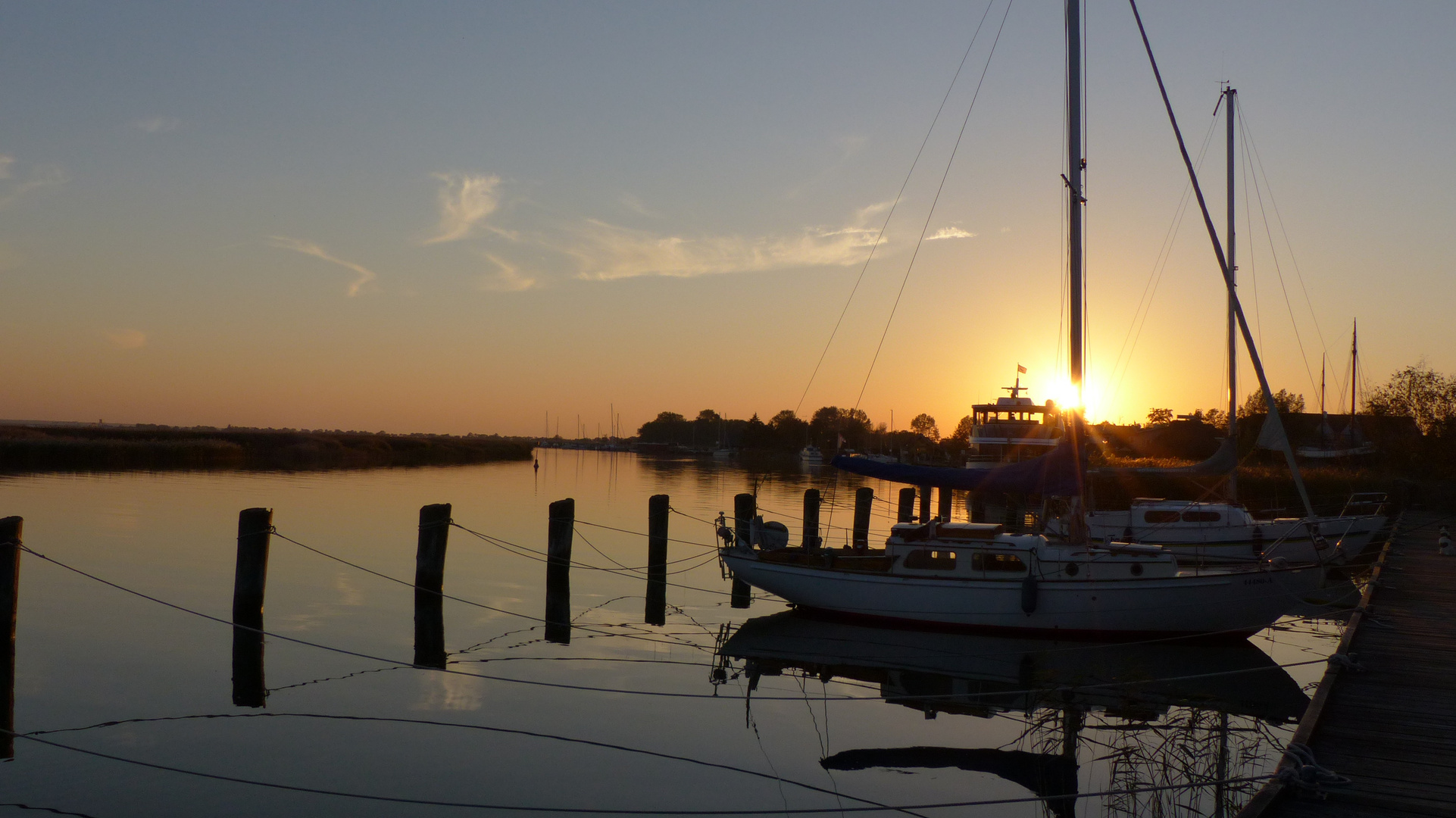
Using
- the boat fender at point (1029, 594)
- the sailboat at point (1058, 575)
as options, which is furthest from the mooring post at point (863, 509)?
the boat fender at point (1029, 594)

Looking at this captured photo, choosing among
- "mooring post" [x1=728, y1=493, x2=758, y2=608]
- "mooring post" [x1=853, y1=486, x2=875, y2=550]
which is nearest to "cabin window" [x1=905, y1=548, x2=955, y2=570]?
"mooring post" [x1=728, y1=493, x2=758, y2=608]

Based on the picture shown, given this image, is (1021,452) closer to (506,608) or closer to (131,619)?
(506,608)

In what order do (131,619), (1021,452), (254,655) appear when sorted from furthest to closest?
1. (1021,452)
2. (131,619)
3. (254,655)

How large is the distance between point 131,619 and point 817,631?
43.1 feet

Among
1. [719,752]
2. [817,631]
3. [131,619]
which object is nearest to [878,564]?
[817,631]

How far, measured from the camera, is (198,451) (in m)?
74.9

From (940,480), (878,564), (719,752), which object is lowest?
(719,752)

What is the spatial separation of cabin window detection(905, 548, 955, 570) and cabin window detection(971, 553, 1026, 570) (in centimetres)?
43

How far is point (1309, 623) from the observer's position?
21344 mm

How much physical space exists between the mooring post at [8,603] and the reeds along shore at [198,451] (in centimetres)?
Answer: 5513

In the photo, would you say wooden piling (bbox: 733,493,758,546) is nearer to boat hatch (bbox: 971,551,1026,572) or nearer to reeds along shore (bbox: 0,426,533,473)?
boat hatch (bbox: 971,551,1026,572)

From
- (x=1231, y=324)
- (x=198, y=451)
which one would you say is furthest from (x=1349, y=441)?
(x=198, y=451)

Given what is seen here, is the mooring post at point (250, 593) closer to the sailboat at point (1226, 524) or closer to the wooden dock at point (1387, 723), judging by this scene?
the wooden dock at point (1387, 723)

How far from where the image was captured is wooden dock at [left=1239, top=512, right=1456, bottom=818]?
8.20 m
